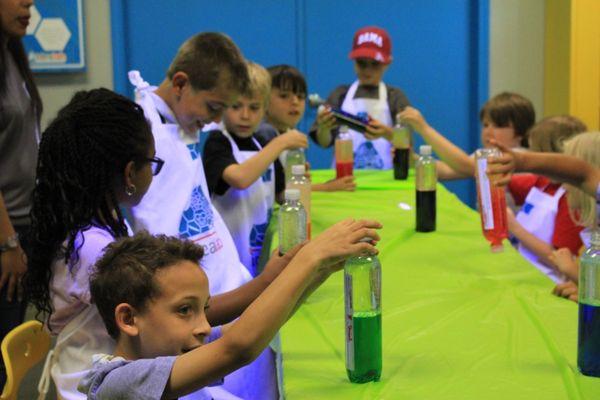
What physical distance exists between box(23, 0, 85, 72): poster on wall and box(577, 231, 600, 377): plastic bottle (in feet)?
14.0

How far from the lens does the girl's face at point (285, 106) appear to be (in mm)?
3400

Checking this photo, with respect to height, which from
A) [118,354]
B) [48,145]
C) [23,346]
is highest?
[48,145]

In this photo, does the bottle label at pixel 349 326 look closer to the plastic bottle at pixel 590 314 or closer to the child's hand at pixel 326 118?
the plastic bottle at pixel 590 314

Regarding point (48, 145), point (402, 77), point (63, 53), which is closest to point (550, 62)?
point (402, 77)

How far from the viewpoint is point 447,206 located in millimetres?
2854

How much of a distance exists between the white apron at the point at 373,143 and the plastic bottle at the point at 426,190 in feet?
4.76

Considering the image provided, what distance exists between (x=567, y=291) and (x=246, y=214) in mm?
1282

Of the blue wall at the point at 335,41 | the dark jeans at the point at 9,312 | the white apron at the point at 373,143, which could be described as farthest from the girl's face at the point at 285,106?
the blue wall at the point at 335,41

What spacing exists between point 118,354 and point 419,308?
0.69 metres

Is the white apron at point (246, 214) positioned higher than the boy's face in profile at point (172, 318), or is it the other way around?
the boy's face in profile at point (172, 318)

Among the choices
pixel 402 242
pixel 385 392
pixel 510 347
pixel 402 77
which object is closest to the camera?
pixel 385 392

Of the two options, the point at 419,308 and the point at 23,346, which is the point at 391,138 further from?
the point at 23,346

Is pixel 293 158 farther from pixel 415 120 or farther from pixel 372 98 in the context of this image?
pixel 372 98

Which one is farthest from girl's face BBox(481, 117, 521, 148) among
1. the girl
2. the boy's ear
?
the boy's ear
